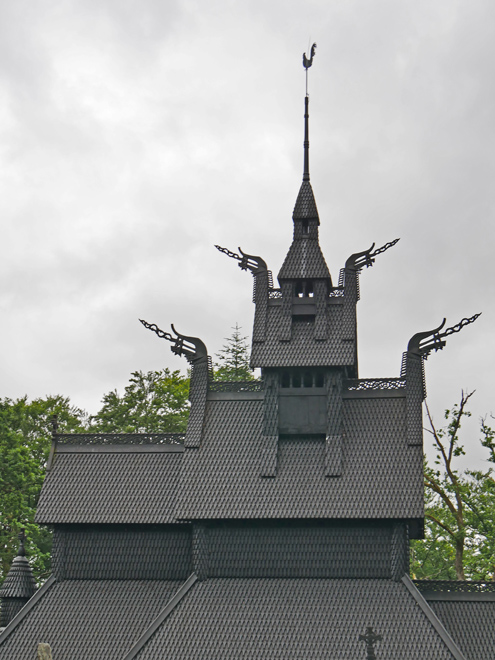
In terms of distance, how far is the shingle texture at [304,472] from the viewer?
29125mm

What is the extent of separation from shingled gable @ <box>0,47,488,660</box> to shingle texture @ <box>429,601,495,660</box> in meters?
0.07

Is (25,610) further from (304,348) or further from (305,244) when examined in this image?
(305,244)

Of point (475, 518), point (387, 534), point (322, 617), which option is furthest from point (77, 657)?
point (475, 518)

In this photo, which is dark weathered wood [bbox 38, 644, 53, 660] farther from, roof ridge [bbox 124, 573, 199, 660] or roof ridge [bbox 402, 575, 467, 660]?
roof ridge [bbox 402, 575, 467, 660]

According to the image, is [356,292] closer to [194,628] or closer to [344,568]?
[344,568]

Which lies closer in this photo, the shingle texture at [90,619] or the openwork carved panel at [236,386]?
the shingle texture at [90,619]

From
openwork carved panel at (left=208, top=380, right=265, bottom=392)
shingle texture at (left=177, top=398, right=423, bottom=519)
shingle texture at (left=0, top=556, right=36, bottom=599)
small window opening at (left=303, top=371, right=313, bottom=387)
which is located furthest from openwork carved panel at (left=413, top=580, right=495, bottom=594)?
shingle texture at (left=0, top=556, right=36, bottom=599)

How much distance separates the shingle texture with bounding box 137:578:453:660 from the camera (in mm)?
26344

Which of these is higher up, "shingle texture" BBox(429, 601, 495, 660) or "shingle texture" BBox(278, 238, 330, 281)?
"shingle texture" BBox(278, 238, 330, 281)

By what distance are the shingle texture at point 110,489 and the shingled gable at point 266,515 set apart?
5 centimetres

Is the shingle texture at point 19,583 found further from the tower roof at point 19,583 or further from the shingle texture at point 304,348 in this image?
the shingle texture at point 304,348

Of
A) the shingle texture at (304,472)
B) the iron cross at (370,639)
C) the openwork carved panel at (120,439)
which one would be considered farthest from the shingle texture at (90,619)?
the iron cross at (370,639)

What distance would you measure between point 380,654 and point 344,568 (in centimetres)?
335

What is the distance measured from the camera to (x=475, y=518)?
128 ft
